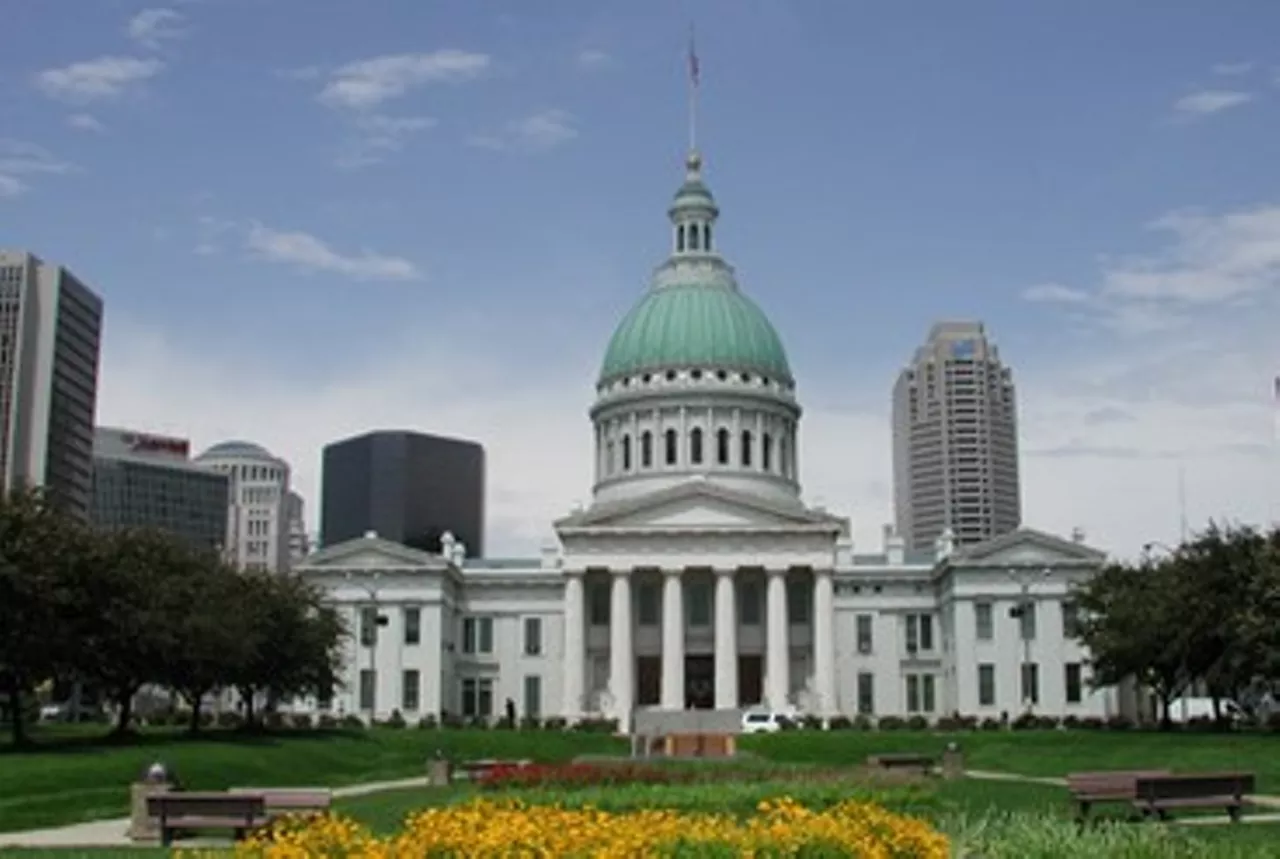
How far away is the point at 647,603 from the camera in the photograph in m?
119

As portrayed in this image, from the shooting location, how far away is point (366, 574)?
116 m

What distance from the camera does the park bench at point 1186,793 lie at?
33.5 metres

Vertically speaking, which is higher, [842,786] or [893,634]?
[893,634]

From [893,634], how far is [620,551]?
22.2 meters

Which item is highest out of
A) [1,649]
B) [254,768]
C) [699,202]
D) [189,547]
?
[699,202]

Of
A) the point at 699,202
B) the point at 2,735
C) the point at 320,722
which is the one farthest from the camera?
the point at 699,202

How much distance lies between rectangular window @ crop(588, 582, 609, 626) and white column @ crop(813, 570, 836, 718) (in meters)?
15.5

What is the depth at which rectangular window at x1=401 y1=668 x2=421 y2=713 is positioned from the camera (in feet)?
378

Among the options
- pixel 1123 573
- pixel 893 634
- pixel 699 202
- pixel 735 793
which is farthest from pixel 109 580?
pixel 699 202

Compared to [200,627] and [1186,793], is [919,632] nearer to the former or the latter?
[200,627]

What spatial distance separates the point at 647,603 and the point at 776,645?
12622 mm

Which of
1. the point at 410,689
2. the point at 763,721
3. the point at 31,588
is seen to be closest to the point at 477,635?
the point at 410,689

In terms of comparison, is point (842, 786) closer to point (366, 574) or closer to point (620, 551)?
point (620, 551)

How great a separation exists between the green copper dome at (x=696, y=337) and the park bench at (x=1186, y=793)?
309ft
